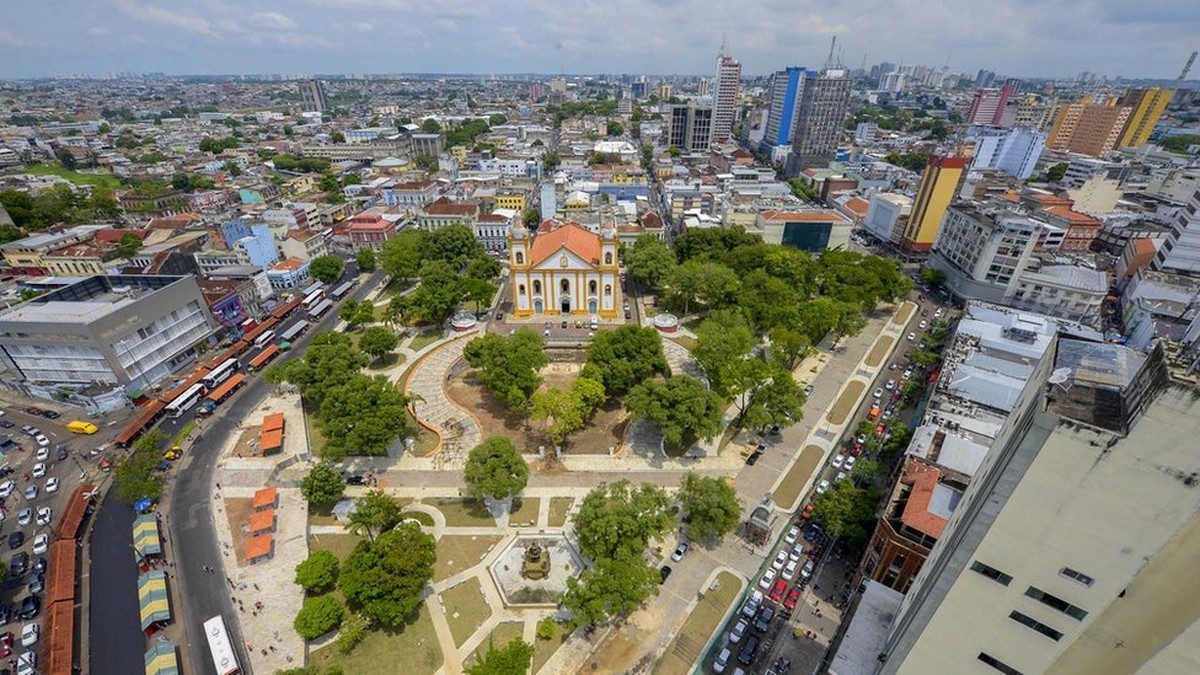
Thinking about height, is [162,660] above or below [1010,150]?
below

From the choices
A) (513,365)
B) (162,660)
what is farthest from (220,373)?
(513,365)

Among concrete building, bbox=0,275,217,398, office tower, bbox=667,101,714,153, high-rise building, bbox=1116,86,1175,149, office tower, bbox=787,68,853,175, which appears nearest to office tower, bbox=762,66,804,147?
office tower, bbox=787,68,853,175

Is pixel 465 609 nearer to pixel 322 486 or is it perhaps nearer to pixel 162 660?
pixel 322 486

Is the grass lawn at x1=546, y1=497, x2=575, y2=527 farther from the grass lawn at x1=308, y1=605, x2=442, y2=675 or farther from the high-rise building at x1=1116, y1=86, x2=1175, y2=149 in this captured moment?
the high-rise building at x1=1116, y1=86, x2=1175, y2=149

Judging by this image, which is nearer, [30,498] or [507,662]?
[507,662]

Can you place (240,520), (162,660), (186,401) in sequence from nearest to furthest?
(162,660) < (240,520) < (186,401)

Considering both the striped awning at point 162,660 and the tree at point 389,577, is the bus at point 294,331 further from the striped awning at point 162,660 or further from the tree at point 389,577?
the tree at point 389,577
